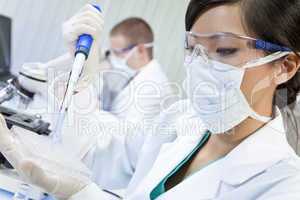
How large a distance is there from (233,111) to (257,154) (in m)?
0.13

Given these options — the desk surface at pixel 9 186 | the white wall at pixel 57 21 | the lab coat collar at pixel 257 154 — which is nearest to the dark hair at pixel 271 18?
the lab coat collar at pixel 257 154

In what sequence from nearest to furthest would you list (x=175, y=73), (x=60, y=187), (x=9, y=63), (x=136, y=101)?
(x=60, y=187) → (x=9, y=63) → (x=136, y=101) → (x=175, y=73)

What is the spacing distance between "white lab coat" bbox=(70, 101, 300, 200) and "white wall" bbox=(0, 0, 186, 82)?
81cm

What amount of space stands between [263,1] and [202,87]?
10.5 inches

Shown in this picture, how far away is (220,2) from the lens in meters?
0.90

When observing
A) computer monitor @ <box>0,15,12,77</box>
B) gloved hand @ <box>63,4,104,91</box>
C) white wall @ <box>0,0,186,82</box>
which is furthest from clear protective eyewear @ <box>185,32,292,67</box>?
computer monitor @ <box>0,15,12,77</box>

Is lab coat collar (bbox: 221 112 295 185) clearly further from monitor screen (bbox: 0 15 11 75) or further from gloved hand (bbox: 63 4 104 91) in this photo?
monitor screen (bbox: 0 15 11 75)

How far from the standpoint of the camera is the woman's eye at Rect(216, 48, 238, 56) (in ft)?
3.05

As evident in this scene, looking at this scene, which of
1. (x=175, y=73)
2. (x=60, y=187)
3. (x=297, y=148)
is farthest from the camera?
(x=175, y=73)

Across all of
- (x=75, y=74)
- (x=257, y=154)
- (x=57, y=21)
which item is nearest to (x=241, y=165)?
(x=257, y=154)

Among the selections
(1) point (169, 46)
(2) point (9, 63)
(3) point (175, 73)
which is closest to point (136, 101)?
(3) point (175, 73)

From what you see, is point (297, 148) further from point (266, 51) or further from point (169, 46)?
point (169, 46)

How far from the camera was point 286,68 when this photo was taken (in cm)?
97

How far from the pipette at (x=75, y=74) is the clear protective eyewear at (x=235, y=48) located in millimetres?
294
